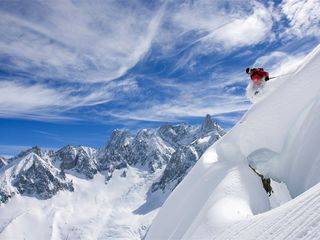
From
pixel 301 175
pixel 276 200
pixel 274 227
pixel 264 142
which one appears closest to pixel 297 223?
pixel 274 227

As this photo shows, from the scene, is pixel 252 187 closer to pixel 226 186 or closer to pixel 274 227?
pixel 226 186

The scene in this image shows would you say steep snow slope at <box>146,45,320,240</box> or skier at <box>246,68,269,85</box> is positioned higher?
skier at <box>246,68,269,85</box>


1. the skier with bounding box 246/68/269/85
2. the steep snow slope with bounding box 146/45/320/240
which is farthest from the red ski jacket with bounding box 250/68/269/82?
the steep snow slope with bounding box 146/45/320/240

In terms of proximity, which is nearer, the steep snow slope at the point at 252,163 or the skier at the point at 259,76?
the steep snow slope at the point at 252,163

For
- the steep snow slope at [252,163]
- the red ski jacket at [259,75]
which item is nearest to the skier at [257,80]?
the red ski jacket at [259,75]

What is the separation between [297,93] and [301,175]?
458cm

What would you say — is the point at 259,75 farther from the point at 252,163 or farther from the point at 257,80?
the point at 252,163

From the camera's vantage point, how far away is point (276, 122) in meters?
17.4

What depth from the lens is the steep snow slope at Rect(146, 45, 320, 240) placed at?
13.2 meters

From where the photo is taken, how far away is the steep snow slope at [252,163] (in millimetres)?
13188

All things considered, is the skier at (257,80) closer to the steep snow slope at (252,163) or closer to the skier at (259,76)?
the skier at (259,76)

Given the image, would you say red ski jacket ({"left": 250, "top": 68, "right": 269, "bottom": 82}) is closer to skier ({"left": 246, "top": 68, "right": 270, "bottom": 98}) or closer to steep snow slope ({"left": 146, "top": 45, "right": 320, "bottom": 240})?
skier ({"left": 246, "top": 68, "right": 270, "bottom": 98})

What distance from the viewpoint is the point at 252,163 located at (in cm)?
1703

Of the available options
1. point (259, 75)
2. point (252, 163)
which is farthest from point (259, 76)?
point (252, 163)
